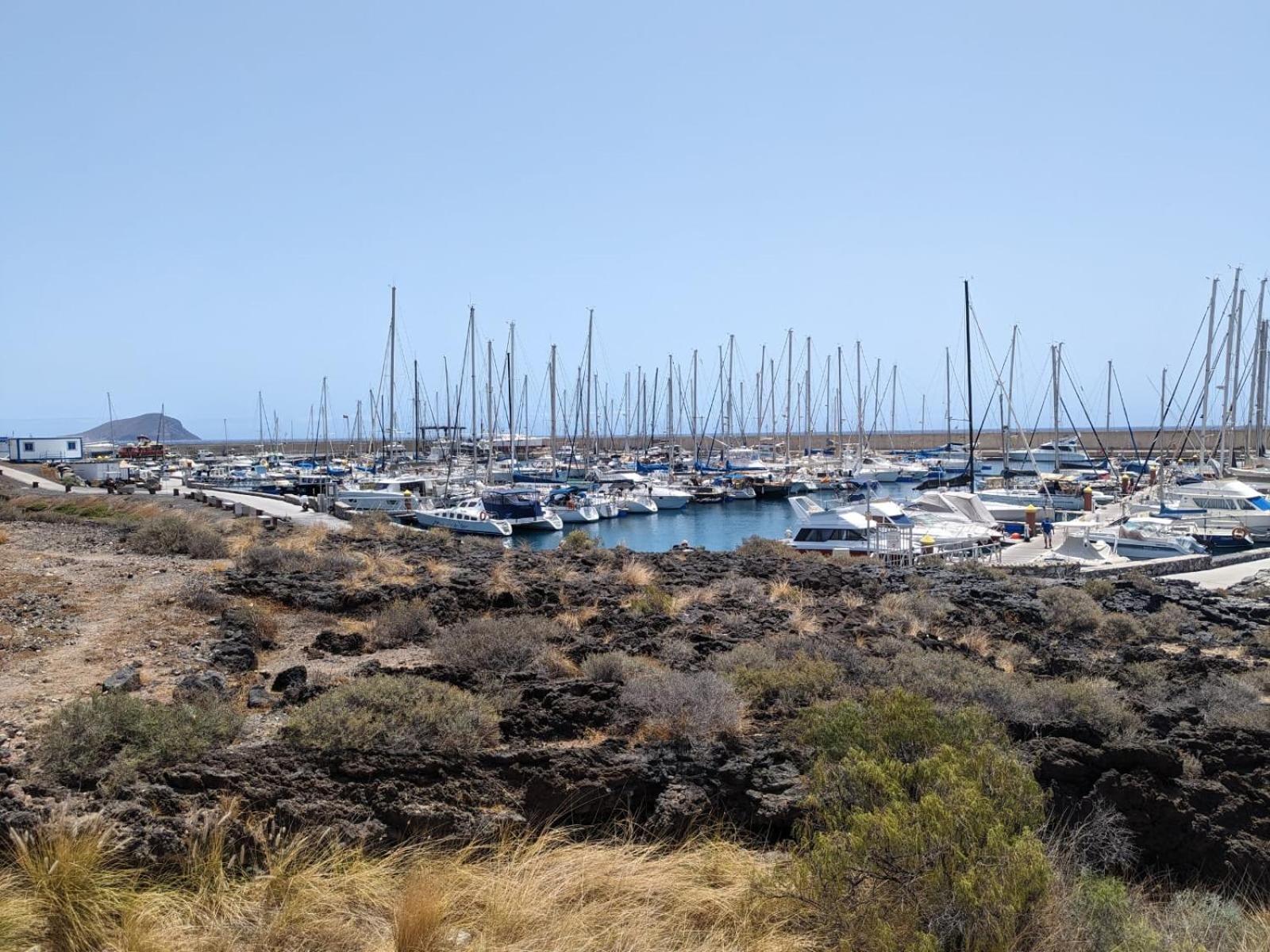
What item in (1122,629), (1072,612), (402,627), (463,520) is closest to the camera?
(402,627)

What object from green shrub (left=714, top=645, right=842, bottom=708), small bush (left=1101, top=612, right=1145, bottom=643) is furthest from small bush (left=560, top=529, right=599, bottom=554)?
green shrub (left=714, top=645, right=842, bottom=708)

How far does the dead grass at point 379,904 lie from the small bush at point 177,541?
16.9 metres

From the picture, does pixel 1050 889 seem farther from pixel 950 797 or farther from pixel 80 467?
pixel 80 467

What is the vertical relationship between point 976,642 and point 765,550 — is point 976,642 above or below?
above

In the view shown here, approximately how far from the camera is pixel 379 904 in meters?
5.45

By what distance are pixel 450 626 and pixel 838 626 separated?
5992mm

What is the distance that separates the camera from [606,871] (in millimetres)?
5957

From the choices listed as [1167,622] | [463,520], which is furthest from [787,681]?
[463,520]

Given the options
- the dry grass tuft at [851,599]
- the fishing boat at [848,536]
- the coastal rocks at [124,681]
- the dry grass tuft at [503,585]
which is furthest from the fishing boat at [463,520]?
the coastal rocks at [124,681]

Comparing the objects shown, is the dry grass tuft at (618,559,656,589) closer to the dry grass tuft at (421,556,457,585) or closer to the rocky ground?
the rocky ground

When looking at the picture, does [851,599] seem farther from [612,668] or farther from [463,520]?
[463,520]

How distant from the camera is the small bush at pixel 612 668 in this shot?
10.6 metres

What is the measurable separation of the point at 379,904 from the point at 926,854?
293 centimetres

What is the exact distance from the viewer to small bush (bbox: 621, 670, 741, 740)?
835 centimetres
